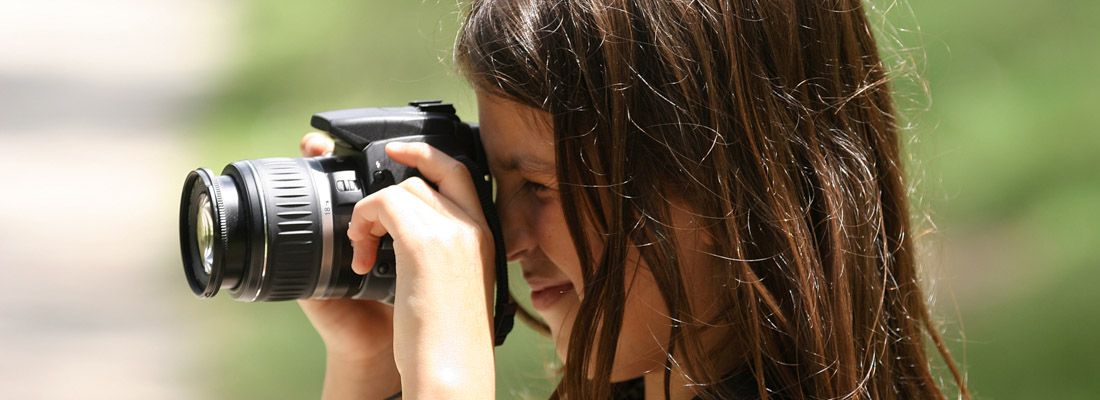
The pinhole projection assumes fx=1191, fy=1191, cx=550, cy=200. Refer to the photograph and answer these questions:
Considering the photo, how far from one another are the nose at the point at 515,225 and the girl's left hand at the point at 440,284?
5 centimetres

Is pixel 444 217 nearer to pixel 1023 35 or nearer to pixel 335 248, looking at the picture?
pixel 335 248

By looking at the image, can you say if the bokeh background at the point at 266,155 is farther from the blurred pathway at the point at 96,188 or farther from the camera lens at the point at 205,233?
the camera lens at the point at 205,233

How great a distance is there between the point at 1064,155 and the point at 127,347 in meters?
1.61

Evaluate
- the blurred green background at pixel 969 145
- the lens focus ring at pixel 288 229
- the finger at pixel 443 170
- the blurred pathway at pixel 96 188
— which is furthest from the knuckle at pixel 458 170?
the blurred pathway at pixel 96 188

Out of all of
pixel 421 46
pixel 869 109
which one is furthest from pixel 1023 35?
pixel 869 109

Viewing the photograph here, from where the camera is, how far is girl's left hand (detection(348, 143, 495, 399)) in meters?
0.81

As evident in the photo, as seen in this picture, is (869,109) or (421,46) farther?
(421,46)

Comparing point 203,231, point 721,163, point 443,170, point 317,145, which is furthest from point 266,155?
point 721,163

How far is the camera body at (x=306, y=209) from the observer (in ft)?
2.87

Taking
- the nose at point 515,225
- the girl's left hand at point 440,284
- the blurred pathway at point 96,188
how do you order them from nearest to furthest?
1. the girl's left hand at point 440,284
2. the nose at point 515,225
3. the blurred pathway at point 96,188

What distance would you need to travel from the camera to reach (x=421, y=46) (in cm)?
210

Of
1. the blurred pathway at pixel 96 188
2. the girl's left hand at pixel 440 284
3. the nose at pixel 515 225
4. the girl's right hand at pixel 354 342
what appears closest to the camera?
the girl's left hand at pixel 440 284

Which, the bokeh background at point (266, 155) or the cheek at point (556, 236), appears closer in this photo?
the cheek at point (556, 236)

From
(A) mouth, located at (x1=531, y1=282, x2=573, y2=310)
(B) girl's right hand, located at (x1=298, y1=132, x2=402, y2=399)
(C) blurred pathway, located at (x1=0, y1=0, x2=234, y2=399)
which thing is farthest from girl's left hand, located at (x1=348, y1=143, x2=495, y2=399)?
(C) blurred pathway, located at (x1=0, y1=0, x2=234, y2=399)
